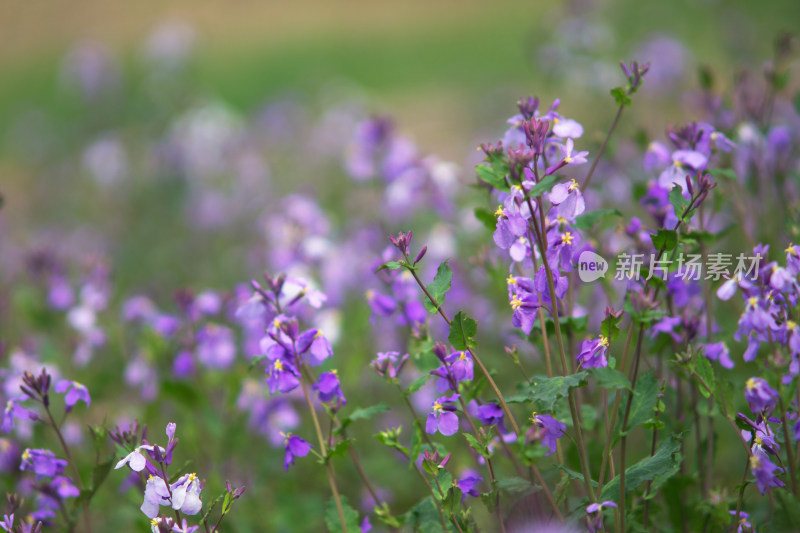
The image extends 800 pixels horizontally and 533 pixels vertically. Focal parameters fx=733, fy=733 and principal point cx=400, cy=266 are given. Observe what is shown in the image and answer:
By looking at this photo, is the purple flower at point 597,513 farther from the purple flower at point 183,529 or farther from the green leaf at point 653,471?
the purple flower at point 183,529

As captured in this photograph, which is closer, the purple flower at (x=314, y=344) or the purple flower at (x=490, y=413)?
the purple flower at (x=490, y=413)

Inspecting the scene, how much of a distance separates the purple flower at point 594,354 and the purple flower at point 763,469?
42 centimetres

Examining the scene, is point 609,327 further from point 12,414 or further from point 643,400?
A: point 12,414

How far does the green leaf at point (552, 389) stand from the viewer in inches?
67.9

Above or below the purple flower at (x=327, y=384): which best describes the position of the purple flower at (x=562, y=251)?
above

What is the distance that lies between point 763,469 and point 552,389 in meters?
0.57

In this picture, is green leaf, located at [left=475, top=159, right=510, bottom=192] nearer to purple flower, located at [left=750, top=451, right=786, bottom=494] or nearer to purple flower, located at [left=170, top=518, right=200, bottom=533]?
purple flower, located at [left=750, top=451, right=786, bottom=494]

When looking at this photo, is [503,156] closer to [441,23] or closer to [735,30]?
[735,30]

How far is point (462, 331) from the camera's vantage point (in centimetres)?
189

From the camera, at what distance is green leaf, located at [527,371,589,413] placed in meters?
1.72

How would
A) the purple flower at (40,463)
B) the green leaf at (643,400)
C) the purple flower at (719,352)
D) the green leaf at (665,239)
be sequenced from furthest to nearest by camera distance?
the purple flower at (40,463) < the purple flower at (719,352) < the green leaf at (643,400) < the green leaf at (665,239)

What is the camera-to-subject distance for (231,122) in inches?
293

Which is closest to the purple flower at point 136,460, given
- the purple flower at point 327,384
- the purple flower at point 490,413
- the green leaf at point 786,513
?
the purple flower at point 327,384

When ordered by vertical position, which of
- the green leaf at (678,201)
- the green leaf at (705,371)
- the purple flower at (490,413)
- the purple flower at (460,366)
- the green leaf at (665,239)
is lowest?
the purple flower at (490,413)
